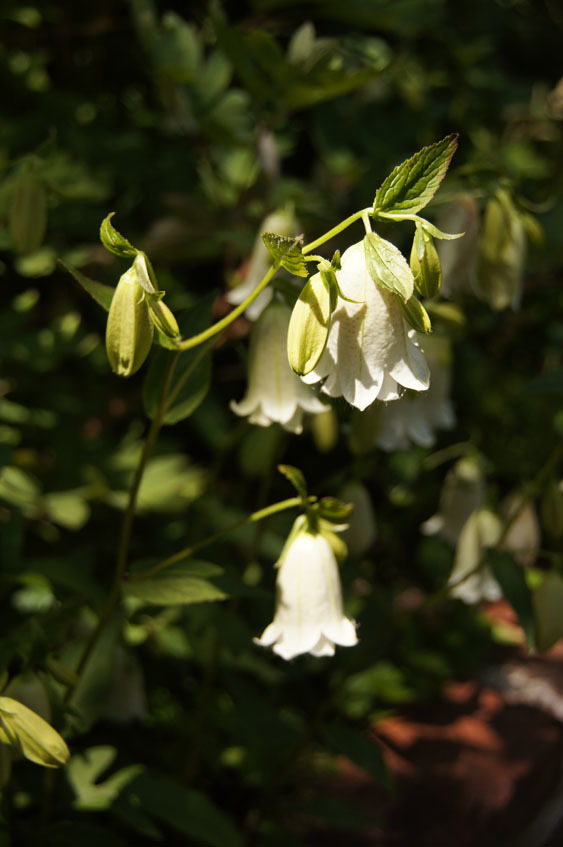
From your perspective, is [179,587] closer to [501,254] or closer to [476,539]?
[476,539]

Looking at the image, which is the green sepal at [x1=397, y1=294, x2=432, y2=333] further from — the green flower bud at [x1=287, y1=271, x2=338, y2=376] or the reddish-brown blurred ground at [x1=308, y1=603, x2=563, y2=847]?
the reddish-brown blurred ground at [x1=308, y1=603, x2=563, y2=847]

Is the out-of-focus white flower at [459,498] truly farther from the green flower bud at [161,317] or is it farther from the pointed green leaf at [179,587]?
the green flower bud at [161,317]

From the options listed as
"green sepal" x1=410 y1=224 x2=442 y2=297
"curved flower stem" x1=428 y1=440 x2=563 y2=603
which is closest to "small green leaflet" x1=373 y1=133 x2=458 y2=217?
"green sepal" x1=410 y1=224 x2=442 y2=297

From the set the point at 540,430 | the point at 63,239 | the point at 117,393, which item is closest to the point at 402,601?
the point at 540,430

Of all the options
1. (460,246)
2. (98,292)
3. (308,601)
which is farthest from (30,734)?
(460,246)

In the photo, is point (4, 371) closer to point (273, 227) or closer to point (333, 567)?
point (273, 227)
